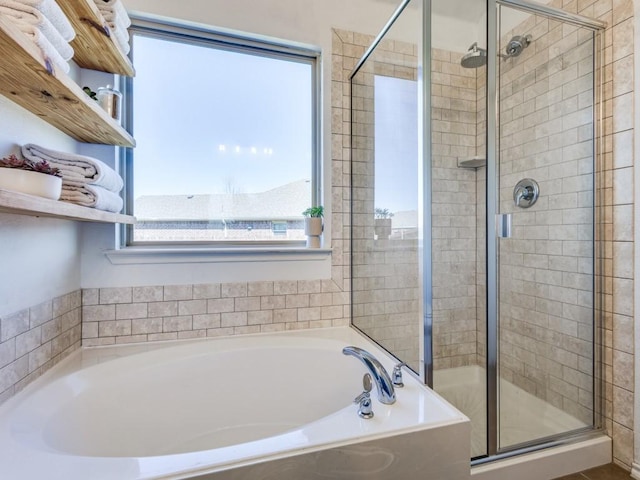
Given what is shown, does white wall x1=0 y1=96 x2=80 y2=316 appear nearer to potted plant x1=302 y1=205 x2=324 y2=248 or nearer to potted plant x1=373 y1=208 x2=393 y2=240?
potted plant x1=302 y1=205 x2=324 y2=248

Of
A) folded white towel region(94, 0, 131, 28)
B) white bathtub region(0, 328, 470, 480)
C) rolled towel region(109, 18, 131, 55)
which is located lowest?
Answer: white bathtub region(0, 328, 470, 480)

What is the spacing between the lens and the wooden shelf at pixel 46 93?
31.4 inches

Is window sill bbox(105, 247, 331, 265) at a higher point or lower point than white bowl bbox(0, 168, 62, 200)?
lower

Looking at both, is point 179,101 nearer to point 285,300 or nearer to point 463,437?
point 285,300

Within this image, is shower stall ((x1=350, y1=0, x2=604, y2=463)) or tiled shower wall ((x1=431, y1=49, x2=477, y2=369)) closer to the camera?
shower stall ((x1=350, y1=0, x2=604, y2=463))

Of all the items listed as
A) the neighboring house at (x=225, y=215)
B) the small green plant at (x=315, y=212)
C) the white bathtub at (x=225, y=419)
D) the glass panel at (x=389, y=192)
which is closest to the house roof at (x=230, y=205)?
the neighboring house at (x=225, y=215)

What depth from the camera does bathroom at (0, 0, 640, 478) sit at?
3.99ft

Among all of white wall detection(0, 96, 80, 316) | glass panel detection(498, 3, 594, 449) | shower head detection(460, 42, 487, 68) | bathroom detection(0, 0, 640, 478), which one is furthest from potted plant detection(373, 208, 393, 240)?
white wall detection(0, 96, 80, 316)

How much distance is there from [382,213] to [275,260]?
0.68m

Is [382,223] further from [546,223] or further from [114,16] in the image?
[114,16]

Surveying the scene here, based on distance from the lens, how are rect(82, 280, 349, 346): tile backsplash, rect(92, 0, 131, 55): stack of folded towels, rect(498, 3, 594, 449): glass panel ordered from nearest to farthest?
1. rect(92, 0, 131, 55): stack of folded towels
2. rect(498, 3, 594, 449): glass panel
3. rect(82, 280, 349, 346): tile backsplash

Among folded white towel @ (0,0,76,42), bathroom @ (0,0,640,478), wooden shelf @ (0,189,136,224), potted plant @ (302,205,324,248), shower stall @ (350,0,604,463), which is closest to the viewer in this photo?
wooden shelf @ (0,189,136,224)

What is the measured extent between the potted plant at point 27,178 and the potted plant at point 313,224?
4.02 feet

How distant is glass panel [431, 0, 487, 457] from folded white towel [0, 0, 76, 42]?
4.61 ft
